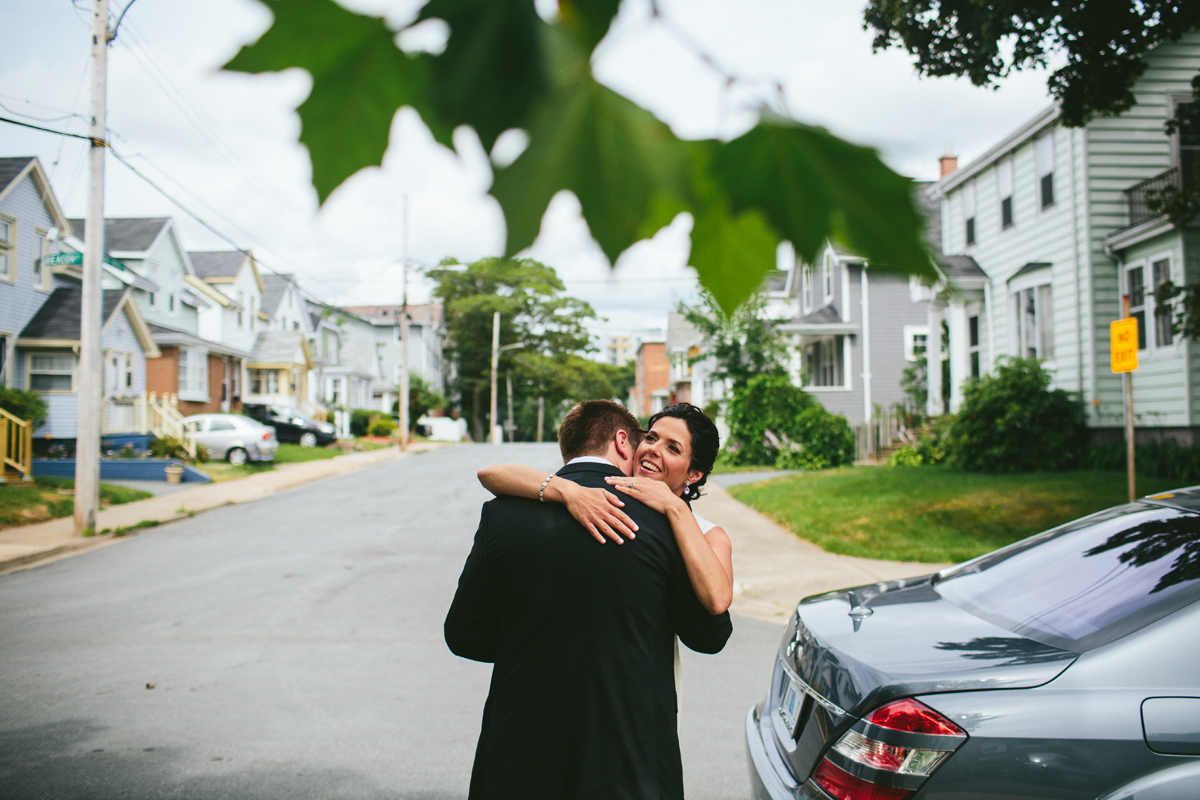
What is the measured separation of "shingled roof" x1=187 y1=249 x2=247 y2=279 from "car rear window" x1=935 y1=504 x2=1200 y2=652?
113ft

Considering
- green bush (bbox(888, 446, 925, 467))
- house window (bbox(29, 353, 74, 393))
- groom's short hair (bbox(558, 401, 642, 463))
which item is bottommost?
green bush (bbox(888, 446, 925, 467))

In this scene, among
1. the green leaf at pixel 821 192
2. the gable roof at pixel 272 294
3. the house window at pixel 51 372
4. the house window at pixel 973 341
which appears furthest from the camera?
the gable roof at pixel 272 294

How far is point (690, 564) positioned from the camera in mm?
2107

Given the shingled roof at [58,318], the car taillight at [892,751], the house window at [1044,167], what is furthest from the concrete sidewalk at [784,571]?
the shingled roof at [58,318]

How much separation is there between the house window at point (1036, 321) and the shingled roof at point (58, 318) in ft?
72.2

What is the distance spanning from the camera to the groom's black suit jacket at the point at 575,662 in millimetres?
1987

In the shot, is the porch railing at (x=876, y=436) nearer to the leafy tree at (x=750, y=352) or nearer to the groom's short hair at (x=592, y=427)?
the leafy tree at (x=750, y=352)

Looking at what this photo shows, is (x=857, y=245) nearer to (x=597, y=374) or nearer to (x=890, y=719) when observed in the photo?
(x=597, y=374)

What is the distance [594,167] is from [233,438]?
23.1m

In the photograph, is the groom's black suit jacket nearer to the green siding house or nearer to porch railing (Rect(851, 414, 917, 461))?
the green siding house

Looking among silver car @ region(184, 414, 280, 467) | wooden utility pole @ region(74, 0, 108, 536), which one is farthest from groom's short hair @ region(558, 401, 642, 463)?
silver car @ region(184, 414, 280, 467)

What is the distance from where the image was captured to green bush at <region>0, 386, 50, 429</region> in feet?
57.3

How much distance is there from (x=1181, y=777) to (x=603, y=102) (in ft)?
8.00

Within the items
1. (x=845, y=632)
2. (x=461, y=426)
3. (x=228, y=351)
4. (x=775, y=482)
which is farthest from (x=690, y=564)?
(x=461, y=426)
